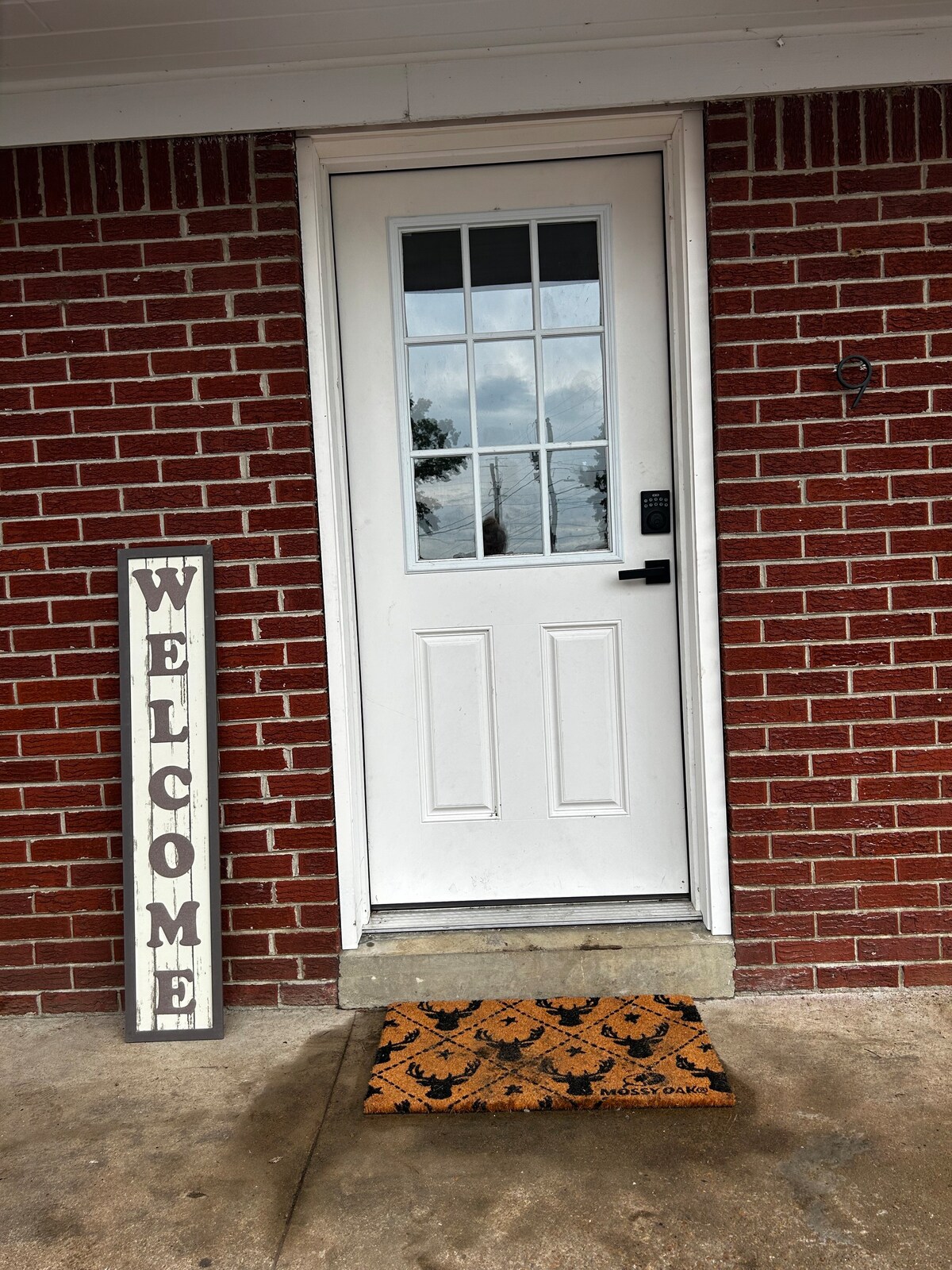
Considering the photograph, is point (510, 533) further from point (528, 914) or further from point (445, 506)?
point (528, 914)

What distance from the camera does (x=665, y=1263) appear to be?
6.28 feet

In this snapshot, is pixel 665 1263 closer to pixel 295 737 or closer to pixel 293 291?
pixel 295 737

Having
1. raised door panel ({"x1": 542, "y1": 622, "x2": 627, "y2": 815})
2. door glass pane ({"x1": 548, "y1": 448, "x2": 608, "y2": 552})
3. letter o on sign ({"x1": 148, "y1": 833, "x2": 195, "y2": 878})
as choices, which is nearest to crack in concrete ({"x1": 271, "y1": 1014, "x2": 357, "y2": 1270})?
letter o on sign ({"x1": 148, "y1": 833, "x2": 195, "y2": 878})

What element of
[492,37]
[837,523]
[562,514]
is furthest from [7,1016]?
[492,37]

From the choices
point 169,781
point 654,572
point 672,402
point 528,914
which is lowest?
point 528,914

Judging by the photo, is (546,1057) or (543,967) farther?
(543,967)

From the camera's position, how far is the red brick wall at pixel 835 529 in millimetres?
2852

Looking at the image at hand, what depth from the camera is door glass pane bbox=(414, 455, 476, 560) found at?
10.4 feet

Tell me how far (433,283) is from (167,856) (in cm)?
190

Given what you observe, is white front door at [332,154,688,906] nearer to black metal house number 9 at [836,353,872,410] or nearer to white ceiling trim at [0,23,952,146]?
white ceiling trim at [0,23,952,146]

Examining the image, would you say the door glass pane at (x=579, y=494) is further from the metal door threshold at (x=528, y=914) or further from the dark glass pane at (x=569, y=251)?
the metal door threshold at (x=528, y=914)

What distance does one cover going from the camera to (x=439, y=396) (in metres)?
3.16

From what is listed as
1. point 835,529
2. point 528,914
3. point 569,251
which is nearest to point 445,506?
point 569,251

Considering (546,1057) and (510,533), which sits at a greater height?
(510,533)
